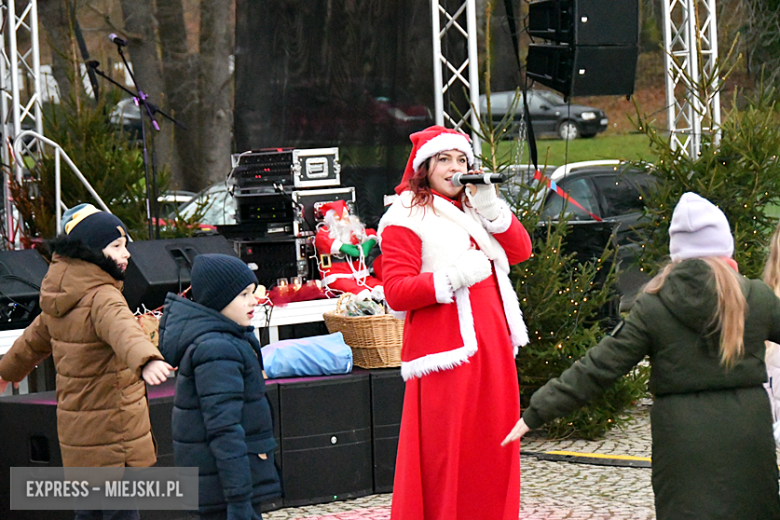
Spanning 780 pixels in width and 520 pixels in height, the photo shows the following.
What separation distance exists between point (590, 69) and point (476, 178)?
3790mm

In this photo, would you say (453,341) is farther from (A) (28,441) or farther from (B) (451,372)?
(A) (28,441)

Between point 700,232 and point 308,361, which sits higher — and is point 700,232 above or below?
above

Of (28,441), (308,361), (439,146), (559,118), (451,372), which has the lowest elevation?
(28,441)

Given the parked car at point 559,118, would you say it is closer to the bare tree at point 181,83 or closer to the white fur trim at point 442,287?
the bare tree at point 181,83

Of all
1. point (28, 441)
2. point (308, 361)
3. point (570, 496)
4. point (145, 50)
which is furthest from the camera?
point (145, 50)

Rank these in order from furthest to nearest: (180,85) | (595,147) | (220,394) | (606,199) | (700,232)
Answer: (595,147), (180,85), (606,199), (220,394), (700,232)

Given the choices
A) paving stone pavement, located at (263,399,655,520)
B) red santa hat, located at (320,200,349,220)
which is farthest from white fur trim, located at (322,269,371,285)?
paving stone pavement, located at (263,399,655,520)

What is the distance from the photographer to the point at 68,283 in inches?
163

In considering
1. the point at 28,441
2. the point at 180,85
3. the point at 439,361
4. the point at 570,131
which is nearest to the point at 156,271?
the point at 28,441

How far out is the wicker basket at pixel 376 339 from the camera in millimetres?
5480

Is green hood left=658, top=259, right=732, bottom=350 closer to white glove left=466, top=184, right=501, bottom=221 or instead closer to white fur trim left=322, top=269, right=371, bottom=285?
white glove left=466, top=184, right=501, bottom=221

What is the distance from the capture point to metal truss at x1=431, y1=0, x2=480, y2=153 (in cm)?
698

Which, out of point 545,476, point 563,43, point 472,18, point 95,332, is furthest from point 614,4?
point 95,332

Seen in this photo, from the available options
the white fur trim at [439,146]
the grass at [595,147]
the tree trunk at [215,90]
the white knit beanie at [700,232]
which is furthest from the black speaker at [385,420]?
the grass at [595,147]
